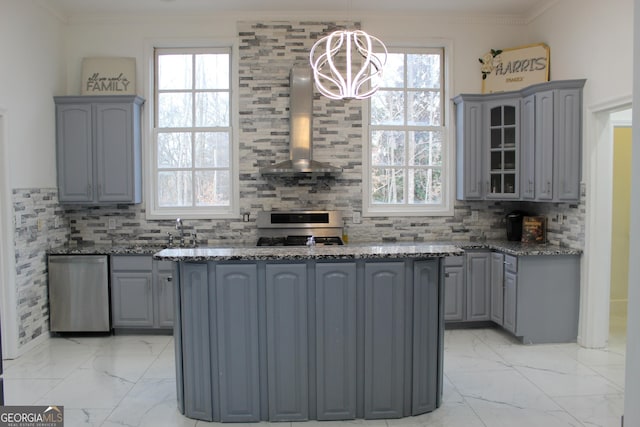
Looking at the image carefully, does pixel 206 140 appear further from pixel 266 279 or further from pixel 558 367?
pixel 558 367

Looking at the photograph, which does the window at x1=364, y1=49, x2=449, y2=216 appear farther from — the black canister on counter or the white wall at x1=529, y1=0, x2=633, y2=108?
the white wall at x1=529, y1=0, x2=633, y2=108

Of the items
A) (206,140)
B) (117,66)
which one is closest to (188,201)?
(206,140)

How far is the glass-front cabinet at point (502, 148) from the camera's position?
15.5 feet

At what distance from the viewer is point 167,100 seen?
5.20 metres

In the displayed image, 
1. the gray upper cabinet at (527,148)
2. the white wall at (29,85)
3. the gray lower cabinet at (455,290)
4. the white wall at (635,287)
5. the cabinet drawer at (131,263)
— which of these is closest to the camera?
the white wall at (635,287)

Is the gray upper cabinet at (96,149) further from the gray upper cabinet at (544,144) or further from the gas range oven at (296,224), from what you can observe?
the gray upper cabinet at (544,144)

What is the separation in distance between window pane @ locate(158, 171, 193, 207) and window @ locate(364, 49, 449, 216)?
6.83ft

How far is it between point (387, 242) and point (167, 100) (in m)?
2.93

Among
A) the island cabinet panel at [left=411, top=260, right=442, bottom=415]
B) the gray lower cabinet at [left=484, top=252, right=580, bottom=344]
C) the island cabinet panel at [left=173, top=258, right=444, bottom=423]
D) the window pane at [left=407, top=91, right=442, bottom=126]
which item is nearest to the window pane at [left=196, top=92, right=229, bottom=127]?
the window pane at [left=407, top=91, right=442, bottom=126]

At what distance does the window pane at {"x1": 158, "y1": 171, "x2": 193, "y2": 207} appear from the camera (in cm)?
518

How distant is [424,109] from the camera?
5.29 m

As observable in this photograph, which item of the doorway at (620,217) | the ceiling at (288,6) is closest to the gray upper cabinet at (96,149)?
the ceiling at (288,6)

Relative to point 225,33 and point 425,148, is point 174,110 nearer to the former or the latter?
point 225,33

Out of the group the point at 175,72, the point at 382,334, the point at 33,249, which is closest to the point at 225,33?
the point at 175,72
